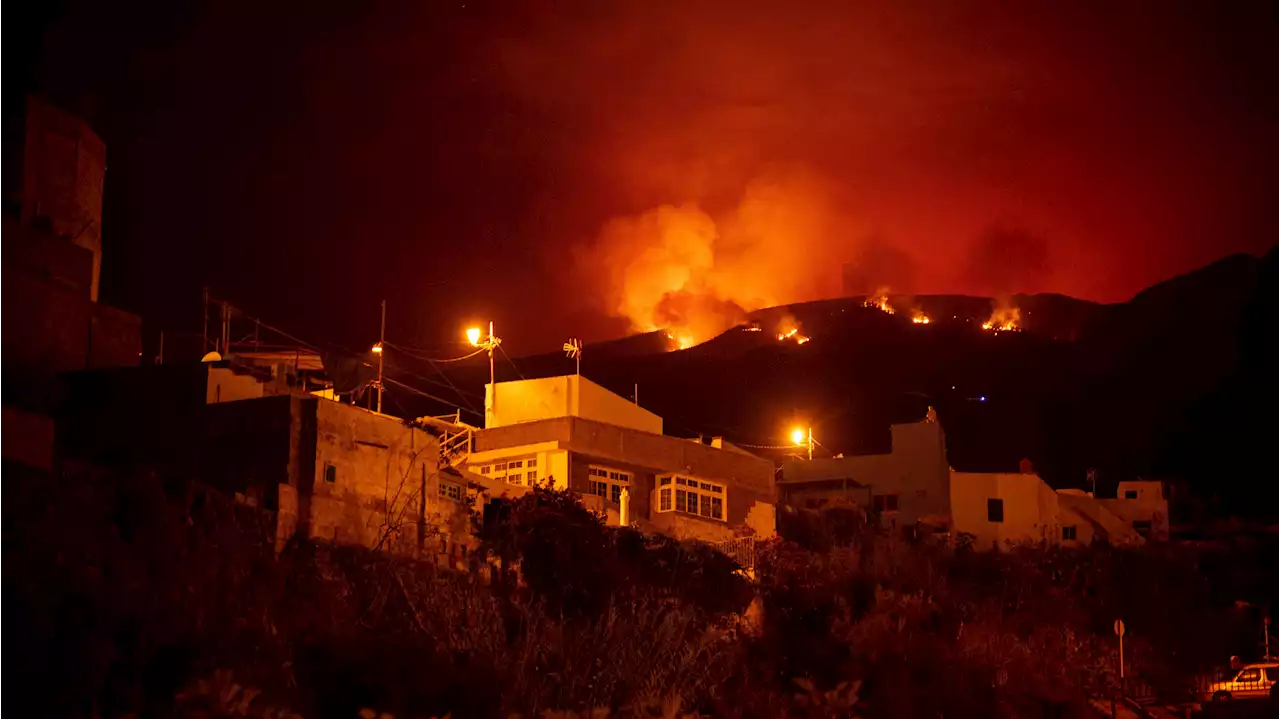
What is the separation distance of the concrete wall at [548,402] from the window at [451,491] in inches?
282

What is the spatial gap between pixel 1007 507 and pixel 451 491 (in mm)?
24093

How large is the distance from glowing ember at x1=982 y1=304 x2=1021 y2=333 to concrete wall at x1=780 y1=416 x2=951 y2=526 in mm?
68343

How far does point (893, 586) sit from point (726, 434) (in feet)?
174

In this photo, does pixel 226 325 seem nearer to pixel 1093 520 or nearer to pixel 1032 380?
pixel 1093 520

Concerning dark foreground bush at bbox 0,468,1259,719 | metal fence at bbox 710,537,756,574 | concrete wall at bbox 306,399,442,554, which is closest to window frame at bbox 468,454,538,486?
dark foreground bush at bbox 0,468,1259,719

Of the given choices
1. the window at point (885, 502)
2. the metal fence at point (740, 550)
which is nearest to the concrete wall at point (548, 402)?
the metal fence at point (740, 550)

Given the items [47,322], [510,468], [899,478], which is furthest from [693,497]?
[47,322]

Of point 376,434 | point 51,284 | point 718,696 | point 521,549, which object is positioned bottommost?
point 718,696

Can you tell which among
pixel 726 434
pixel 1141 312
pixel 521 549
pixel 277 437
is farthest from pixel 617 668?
pixel 1141 312

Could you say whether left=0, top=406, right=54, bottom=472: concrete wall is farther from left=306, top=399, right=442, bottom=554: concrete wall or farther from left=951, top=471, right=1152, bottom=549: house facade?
left=951, top=471, right=1152, bottom=549: house facade

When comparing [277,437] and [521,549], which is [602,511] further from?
[277,437]

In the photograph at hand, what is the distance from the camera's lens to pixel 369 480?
3075cm

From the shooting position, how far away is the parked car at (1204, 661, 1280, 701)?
3820 cm

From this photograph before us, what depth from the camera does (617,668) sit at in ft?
95.8
